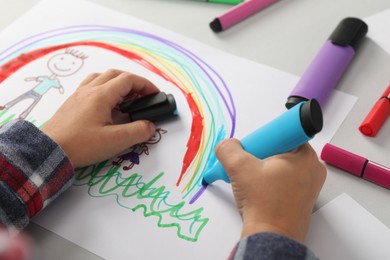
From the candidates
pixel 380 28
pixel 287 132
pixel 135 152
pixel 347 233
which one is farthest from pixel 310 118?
pixel 380 28

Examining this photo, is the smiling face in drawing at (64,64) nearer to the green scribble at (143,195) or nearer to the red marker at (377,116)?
the green scribble at (143,195)

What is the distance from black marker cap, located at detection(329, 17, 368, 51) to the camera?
26.7 inches

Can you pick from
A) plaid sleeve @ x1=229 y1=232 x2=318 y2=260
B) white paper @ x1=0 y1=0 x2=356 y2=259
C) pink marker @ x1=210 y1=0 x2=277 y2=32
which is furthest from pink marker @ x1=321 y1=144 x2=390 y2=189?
pink marker @ x1=210 y1=0 x2=277 y2=32

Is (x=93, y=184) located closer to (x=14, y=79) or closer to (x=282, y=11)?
(x=14, y=79)

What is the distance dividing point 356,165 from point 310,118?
0.41ft

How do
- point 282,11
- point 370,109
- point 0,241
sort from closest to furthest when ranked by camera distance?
point 0,241 < point 370,109 < point 282,11

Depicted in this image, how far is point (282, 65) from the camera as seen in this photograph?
0.69 metres

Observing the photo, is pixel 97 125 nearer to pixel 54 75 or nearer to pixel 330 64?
pixel 54 75

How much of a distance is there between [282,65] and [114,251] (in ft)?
1.17

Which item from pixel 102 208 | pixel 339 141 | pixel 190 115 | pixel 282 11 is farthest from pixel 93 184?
pixel 282 11

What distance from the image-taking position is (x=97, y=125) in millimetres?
591

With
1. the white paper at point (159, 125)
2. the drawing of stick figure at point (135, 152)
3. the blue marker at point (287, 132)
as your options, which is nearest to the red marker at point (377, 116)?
the white paper at point (159, 125)

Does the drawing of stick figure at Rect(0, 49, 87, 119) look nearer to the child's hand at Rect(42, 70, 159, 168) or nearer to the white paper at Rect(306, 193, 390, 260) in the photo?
the child's hand at Rect(42, 70, 159, 168)

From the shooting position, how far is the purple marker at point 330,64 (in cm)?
62
